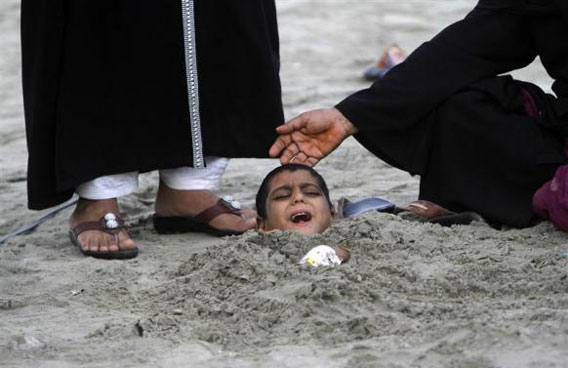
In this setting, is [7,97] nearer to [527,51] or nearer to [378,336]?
[527,51]

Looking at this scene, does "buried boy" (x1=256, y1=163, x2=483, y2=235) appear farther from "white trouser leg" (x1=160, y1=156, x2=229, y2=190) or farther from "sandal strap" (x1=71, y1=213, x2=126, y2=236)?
"sandal strap" (x1=71, y1=213, x2=126, y2=236)

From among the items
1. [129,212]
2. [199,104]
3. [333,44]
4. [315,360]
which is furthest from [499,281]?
[333,44]

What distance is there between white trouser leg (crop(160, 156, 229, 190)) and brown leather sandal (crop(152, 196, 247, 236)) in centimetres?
8

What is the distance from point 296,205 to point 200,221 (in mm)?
428

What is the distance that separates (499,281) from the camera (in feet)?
9.33

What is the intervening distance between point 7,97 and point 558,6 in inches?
171

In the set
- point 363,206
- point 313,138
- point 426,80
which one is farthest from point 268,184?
point 426,80

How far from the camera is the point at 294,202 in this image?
11.3ft

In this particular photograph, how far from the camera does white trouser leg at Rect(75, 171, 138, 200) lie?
11.7 feet

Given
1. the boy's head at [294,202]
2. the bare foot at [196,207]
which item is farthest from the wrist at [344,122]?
the bare foot at [196,207]

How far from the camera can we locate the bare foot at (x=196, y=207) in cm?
368

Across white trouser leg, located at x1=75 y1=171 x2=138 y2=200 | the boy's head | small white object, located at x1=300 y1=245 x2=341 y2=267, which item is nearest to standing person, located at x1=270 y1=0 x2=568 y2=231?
the boy's head

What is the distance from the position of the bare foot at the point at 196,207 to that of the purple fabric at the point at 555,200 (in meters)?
0.92

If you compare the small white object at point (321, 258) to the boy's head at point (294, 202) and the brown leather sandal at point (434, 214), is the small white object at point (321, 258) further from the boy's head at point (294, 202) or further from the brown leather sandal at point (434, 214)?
the brown leather sandal at point (434, 214)
